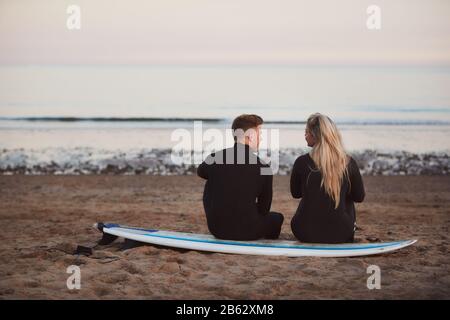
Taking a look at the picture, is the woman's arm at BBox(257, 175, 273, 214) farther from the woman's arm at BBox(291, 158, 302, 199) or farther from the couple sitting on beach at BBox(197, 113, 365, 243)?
the woman's arm at BBox(291, 158, 302, 199)

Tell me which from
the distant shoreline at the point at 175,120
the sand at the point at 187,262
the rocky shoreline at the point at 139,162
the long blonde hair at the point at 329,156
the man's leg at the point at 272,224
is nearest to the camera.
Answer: the sand at the point at 187,262

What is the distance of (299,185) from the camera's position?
16.9 feet

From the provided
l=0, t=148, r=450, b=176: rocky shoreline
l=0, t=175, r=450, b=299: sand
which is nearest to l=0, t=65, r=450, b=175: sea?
l=0, t=148, r=450, b=176: rocky shoreline

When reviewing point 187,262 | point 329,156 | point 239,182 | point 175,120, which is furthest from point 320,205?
point 175,120

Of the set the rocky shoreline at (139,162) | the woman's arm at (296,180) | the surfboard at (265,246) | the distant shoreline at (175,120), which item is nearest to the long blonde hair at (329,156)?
the woman's arm at (296,180)

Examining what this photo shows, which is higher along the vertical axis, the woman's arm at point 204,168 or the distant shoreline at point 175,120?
the distant shoreline at point 175,120

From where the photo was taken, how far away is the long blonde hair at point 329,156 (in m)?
4.94

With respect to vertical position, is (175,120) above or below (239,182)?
above

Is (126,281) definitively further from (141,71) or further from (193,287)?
(141,71)

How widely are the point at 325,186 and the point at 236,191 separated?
727mm

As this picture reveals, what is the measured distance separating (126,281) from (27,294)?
700 mm

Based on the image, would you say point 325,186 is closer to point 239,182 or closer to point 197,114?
point 239,182

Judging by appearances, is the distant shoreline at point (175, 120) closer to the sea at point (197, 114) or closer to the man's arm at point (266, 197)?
the sea at point (197, 114)

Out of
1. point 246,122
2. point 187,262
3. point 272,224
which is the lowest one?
point 187,262
